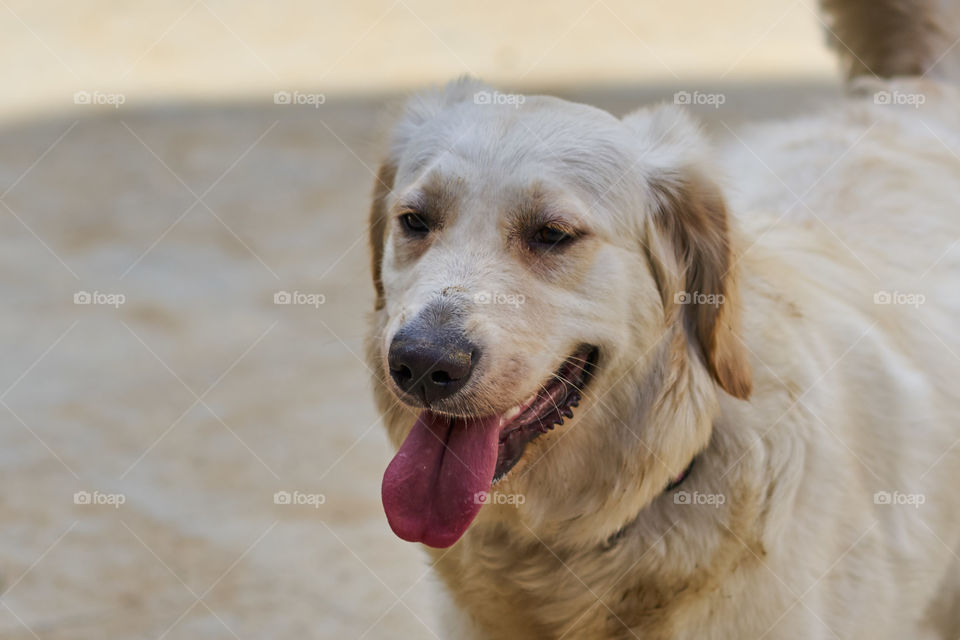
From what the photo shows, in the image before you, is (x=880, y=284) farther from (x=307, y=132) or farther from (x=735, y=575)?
(x=307, y=132)

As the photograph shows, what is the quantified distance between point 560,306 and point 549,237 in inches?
7.7

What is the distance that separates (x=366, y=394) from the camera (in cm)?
591

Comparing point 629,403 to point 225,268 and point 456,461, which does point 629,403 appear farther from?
point 225,268

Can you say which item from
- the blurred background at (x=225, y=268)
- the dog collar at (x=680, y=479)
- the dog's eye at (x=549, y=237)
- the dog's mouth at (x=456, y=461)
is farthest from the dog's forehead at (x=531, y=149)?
the dog collar at (x=680, y=479)

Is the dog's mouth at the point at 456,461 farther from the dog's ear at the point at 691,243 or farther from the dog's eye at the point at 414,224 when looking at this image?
the dog's eye at the point at 414,224

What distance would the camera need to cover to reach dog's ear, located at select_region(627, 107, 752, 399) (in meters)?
3.06

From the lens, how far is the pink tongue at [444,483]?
9.45 feet

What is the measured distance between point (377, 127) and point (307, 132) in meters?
5.90

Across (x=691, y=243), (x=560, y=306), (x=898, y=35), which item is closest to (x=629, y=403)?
(x=560, y=306)

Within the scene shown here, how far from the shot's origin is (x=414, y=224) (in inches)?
122

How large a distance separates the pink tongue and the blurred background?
0.70 meters

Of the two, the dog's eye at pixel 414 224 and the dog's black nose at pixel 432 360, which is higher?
the dog's eye at pixel 414 224

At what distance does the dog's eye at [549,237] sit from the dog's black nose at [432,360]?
0.41 m

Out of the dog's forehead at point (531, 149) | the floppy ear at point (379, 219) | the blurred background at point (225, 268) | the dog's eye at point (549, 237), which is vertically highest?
the dog's forehead at point (531, 149)
